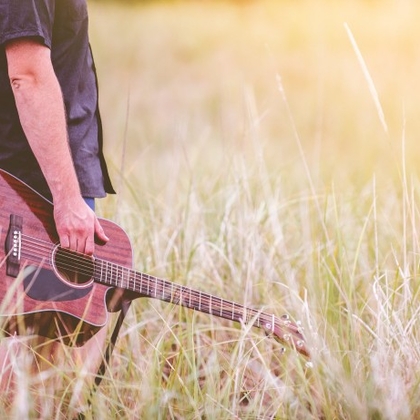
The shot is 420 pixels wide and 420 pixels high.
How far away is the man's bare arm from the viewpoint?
2420mm

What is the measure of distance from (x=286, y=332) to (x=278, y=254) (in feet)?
2.75

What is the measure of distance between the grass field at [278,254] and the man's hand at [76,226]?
0.28m

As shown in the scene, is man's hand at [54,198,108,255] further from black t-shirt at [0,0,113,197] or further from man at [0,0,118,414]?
black t-shirt at [0,0,113,197]

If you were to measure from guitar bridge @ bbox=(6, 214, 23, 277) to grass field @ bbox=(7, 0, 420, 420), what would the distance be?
0.32 meters

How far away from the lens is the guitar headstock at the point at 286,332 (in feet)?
8.46

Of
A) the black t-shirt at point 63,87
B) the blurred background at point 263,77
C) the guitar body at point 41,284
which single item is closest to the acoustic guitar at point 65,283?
the guitar body at point 41,284

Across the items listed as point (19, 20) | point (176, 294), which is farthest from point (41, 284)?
point (19, 20)

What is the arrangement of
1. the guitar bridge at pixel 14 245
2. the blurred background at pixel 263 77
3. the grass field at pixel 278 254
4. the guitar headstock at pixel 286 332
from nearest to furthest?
the grass field at pixel 278 254 < the guitar bridge at pixel 14 245 < the guitar headstock at pixel 286 332 < the blurred background at pixel 263 77

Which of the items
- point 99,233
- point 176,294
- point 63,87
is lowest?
point 176,294

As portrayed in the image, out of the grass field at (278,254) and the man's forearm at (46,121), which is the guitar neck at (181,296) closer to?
the grass field at (278,254)

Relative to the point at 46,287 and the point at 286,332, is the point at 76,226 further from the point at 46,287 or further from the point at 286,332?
the point at 286,332

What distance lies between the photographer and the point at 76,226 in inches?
101

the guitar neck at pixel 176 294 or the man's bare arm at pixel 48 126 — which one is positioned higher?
the man's bare arm at pixel 48 126

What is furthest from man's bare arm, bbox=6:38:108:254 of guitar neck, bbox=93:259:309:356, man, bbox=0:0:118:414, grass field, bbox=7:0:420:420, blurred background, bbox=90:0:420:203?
blurred background, bbox=90:0:420:203
